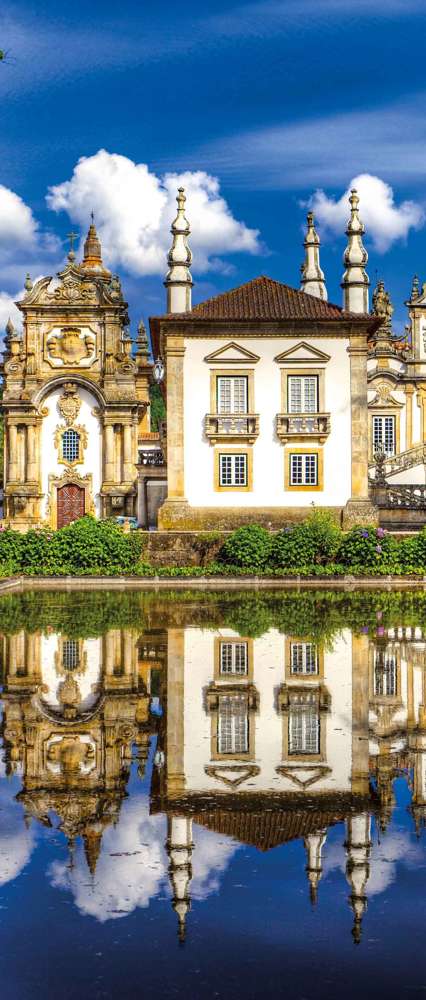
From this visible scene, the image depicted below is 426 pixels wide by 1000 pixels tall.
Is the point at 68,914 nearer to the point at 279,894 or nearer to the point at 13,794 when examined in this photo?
the point at 279,894

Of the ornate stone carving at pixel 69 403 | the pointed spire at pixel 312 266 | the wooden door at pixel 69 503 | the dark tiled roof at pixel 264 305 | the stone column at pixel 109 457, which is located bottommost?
the wooden door at pixel 69 503

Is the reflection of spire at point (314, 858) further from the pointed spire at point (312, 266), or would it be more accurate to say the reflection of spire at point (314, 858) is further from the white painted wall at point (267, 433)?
the pointed spire at point (312, 266)

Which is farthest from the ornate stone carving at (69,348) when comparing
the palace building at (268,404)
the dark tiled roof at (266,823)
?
the dark tiled roof at (266,823)

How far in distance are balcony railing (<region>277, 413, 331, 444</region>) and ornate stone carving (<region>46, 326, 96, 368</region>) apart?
12.0 metres

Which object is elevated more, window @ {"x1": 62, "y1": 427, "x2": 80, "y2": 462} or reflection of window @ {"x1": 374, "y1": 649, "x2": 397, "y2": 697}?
window @ {"x1": 62, "y1": 427, "x2": 80, "y2": 462}

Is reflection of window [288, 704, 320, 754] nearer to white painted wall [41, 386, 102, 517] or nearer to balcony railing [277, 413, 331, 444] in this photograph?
balcony railing [277, 413, 331, 444]

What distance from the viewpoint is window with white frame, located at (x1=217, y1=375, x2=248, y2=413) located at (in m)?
35.8

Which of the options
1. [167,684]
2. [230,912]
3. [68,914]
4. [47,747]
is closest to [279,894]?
[230,912]

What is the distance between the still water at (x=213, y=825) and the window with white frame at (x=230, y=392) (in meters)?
20.4

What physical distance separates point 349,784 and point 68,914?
3299 mm

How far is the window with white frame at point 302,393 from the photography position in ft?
118

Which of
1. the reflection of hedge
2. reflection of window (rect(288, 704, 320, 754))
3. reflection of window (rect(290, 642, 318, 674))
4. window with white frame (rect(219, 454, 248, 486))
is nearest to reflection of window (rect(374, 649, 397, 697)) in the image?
reflection of window (rect(290, 642, 318, 674))

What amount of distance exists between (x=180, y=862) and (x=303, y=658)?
28.1 ft

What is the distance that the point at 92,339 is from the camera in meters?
45.0
